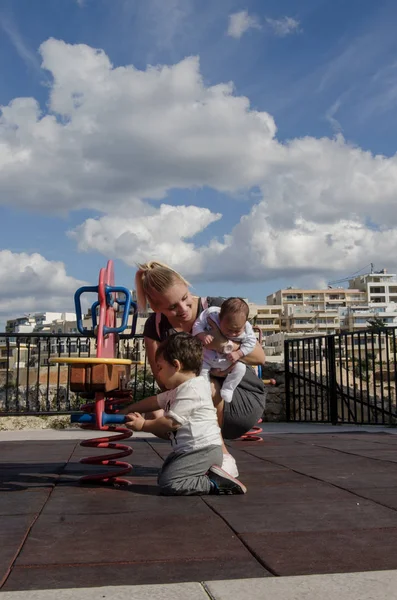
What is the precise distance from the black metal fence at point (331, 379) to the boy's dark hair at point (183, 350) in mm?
5380

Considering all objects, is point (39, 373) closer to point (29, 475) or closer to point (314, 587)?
point (29, 475)

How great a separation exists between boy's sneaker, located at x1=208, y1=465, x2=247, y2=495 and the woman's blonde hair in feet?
3.75

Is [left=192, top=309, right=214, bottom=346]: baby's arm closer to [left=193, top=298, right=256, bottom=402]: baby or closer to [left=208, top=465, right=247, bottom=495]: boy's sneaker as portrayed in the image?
[left=193, top=298, right=256, bottom=402]: baby

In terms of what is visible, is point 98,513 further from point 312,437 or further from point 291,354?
point 291,354

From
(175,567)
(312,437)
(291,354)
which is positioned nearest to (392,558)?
(175,567)

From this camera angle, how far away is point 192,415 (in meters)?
3.37

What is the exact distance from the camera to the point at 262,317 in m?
135

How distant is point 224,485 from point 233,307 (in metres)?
1.04

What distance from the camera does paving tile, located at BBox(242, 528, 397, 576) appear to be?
77.2 inches

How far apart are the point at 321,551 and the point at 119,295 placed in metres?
2.60

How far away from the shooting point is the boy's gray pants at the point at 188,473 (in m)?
3.26

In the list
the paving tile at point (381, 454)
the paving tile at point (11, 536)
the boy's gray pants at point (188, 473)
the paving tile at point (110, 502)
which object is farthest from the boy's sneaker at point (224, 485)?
the paving tile at point (381, 454)

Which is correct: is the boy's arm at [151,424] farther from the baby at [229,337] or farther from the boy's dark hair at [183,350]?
the baby at [229,337]

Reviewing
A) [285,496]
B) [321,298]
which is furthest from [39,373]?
[321,298]
